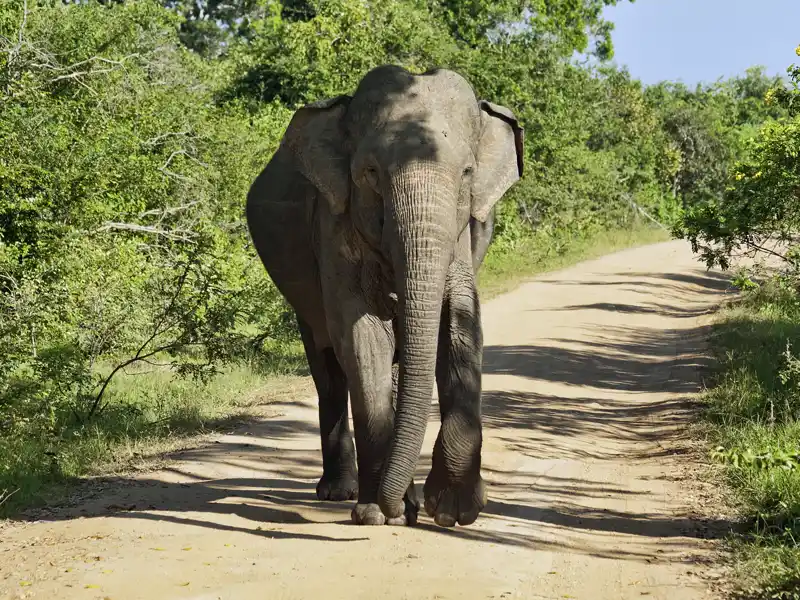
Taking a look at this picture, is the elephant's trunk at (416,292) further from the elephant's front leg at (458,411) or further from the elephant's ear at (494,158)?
the elephant's ear at (494,158)

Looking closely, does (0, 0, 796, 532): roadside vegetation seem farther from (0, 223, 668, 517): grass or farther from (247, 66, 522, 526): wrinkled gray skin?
(247, 66, 522, 526): wrinkled gray skin

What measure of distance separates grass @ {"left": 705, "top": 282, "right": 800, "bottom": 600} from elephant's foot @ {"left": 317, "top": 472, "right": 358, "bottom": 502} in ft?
7.95

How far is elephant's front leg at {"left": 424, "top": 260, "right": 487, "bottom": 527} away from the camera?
23.0 feet

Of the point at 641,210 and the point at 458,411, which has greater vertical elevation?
the point at 641,210

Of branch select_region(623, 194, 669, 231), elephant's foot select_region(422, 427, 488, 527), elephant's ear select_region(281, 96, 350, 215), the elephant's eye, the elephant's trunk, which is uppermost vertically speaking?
branch select_region(623, 194, 669, 231)

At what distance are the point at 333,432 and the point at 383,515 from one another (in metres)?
1.56

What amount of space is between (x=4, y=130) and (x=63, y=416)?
316 centimetres

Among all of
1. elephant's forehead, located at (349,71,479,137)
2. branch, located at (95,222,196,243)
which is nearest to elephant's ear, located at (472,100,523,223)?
elephant's forehead, located at (349,71,479,137)

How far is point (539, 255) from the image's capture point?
29.7m

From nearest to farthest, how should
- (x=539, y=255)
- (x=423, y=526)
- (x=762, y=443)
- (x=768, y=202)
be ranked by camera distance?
(x=423, y=526) → (x=762, y=443) → (x=768, y=202) → (x=539, y=255)

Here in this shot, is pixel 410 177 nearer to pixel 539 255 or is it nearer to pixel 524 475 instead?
pixel 524 475

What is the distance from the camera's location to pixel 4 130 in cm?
1285

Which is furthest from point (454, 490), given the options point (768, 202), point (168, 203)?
point (168, 203)

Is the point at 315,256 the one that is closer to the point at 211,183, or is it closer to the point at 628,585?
the point at 628,585
